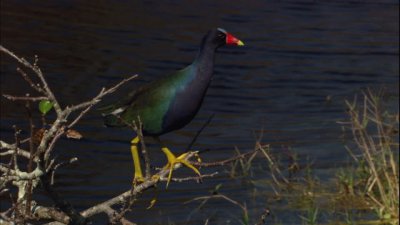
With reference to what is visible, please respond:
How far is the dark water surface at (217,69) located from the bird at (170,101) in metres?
3.24

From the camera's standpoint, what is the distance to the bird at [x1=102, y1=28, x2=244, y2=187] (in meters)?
5.35

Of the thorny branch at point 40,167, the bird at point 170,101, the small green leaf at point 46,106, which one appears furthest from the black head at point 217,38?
the small green leaf at point 46,106

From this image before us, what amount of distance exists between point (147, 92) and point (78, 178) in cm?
472

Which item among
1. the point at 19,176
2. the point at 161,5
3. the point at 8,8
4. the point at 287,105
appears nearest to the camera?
the point at 19,176

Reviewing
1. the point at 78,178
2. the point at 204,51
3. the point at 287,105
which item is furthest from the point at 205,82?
the point at 287,105

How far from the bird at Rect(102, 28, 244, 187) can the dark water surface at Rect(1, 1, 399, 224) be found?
3.24 metres

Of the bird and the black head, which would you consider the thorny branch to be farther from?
the black head

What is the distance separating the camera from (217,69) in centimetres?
1630

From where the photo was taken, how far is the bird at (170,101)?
5.35 meters

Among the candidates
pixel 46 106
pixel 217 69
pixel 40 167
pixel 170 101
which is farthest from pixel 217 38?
pixel 217 69

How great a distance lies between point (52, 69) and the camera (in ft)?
47.8

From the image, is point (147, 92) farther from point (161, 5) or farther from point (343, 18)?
point (343, 18)

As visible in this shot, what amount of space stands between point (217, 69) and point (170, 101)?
35.7ft

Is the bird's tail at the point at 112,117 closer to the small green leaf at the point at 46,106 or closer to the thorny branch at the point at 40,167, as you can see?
the thorny branch at the point at 40,167
